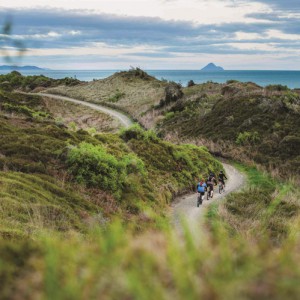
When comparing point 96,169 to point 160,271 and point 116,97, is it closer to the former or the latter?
point 160,271

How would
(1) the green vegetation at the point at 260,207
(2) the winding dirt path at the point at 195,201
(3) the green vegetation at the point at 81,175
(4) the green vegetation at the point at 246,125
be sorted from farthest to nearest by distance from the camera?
(4) the green vegetation at the point at 246,125 < (2) the winding dirt path at the point at 195,201 < (1) the green vegetation at the point at 260,207 < (3) the green vegetation at the point at 81,175

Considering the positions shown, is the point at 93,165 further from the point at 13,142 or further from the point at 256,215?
the point at 256,215

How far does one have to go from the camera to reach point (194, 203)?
24.6 m

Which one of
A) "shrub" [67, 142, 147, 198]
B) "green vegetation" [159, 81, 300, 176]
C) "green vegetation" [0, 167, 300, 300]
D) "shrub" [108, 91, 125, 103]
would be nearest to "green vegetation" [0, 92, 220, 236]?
"shrub" [67, 142, 147, 198]

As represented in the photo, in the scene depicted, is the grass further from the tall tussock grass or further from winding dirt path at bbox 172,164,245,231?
winding dirt path at bbox 172,164,245,231

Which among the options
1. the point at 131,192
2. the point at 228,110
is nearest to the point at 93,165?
the point at 131,192

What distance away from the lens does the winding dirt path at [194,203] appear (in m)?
20.1

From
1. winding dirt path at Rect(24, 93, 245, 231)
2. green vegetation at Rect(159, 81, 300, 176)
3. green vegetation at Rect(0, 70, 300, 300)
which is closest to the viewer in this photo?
green vegetation at Rect(0, 70, 300, 300)

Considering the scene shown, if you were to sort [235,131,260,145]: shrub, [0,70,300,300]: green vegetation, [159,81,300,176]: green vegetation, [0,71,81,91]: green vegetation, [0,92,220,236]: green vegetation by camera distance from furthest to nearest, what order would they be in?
[0,71,81,91]: green vegetation, [235,131,260,145]: shrub, [159,81,300,176]: green vegetation, [0,92,220,236]: green vegetation, [0,70,300,300]: green vegetation

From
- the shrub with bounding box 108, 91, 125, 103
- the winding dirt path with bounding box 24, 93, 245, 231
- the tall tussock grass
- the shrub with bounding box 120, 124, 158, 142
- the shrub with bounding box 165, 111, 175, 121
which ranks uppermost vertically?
the tall tussock grass

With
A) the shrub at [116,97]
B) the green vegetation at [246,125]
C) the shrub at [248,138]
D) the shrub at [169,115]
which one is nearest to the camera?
the green vegetation at [246,125]

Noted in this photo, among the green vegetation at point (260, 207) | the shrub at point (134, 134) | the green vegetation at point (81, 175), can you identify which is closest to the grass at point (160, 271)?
the green vegetation at point (81, 175)

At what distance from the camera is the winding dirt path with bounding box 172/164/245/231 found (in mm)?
20078

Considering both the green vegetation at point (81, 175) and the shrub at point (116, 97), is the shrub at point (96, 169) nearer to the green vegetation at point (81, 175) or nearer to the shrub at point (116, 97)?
the green vegetation at point (81, 175)
